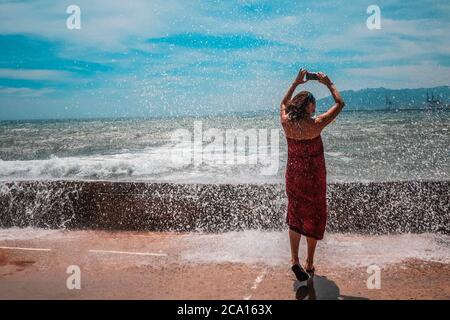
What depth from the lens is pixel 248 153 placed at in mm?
Result: 17969

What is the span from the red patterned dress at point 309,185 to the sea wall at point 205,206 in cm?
193

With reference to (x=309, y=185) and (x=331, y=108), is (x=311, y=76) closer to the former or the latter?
(x=331, y=108)

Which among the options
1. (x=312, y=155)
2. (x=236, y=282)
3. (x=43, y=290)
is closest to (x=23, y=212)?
(x=43, y=290)

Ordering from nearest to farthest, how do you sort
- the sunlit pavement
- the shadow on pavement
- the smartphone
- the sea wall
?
the shadow on pavement
the sunlit pavement
the smartphone
the sea wall

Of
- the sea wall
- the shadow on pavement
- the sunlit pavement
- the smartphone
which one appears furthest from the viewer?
the sea wall

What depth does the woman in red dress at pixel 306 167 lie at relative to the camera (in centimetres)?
313

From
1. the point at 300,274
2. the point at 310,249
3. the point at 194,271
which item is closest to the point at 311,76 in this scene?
the point at 310,249

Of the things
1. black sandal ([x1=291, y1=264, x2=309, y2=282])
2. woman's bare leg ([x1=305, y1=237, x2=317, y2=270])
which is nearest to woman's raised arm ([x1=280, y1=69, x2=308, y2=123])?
woman's bare leg ([x1=305, y1=237, x2=317, y2=270])

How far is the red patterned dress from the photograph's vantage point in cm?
314

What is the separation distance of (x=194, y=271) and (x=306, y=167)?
59.6 inches

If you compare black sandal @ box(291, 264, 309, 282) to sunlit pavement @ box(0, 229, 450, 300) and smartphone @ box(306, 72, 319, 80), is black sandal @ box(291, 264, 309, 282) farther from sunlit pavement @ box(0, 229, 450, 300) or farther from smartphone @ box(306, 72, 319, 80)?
smartphone @ box(306, 72, 319, 80)

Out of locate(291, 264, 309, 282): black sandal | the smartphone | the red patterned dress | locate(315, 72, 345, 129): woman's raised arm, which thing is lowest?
locate(291, 264, 309, 282): black sandal

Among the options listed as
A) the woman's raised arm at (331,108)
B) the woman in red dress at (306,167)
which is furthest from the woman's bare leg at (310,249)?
the woman's raised arm at (331,108)

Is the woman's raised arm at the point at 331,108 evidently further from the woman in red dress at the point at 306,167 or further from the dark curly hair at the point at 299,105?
the dark curly hair at the point at 299,105
